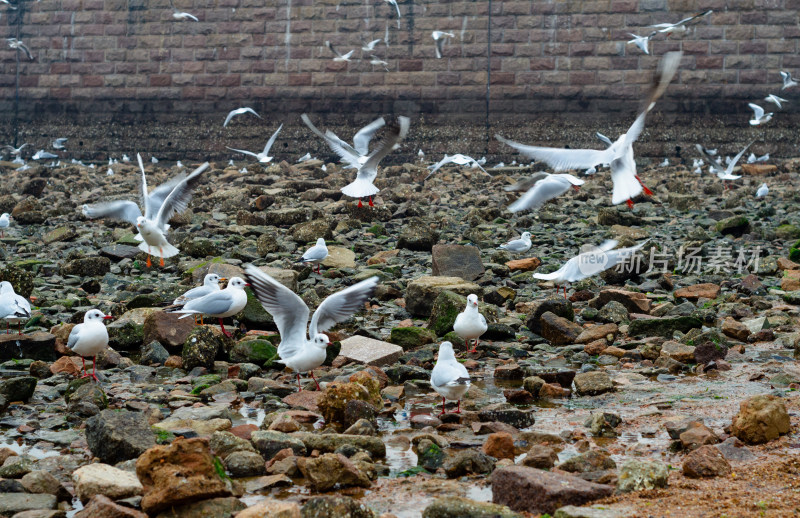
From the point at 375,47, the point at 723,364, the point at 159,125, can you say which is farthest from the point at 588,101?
the point at 723,364

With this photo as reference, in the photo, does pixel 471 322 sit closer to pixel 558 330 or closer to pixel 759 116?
pixel 558 330

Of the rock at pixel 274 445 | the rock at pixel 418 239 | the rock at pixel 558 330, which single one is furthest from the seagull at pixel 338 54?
the rock at pixel 274 445

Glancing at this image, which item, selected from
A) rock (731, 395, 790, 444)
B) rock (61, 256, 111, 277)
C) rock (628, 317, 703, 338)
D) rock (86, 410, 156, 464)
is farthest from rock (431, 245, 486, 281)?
rock (86, 410, 156, 464)

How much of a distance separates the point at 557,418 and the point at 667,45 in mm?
13967

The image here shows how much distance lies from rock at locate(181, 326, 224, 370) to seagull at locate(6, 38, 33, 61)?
16317mm

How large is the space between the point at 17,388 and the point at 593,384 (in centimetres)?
263

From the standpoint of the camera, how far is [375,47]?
17203mm

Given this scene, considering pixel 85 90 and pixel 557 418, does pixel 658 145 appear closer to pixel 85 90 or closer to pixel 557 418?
pixel 85 90

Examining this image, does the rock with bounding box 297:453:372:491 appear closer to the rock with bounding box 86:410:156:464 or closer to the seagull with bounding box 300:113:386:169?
the rock with bounding box 86:410:156:464

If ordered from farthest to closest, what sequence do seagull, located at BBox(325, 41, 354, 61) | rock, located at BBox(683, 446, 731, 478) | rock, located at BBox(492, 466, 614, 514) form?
1. seagull, located at BBox(325, 41, 354, 61)
2. rock, located at BBox(683, 446, 731, 478)
3. rock, located at BBox(492, 466, 614, 514)

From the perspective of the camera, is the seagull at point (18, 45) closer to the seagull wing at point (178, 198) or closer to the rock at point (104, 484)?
the seagull wing at point (178, 198)

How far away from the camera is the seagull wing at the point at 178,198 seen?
21.8 feet

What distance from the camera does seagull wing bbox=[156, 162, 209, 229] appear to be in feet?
21.8

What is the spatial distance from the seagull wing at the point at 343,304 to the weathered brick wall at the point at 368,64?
1315cm
